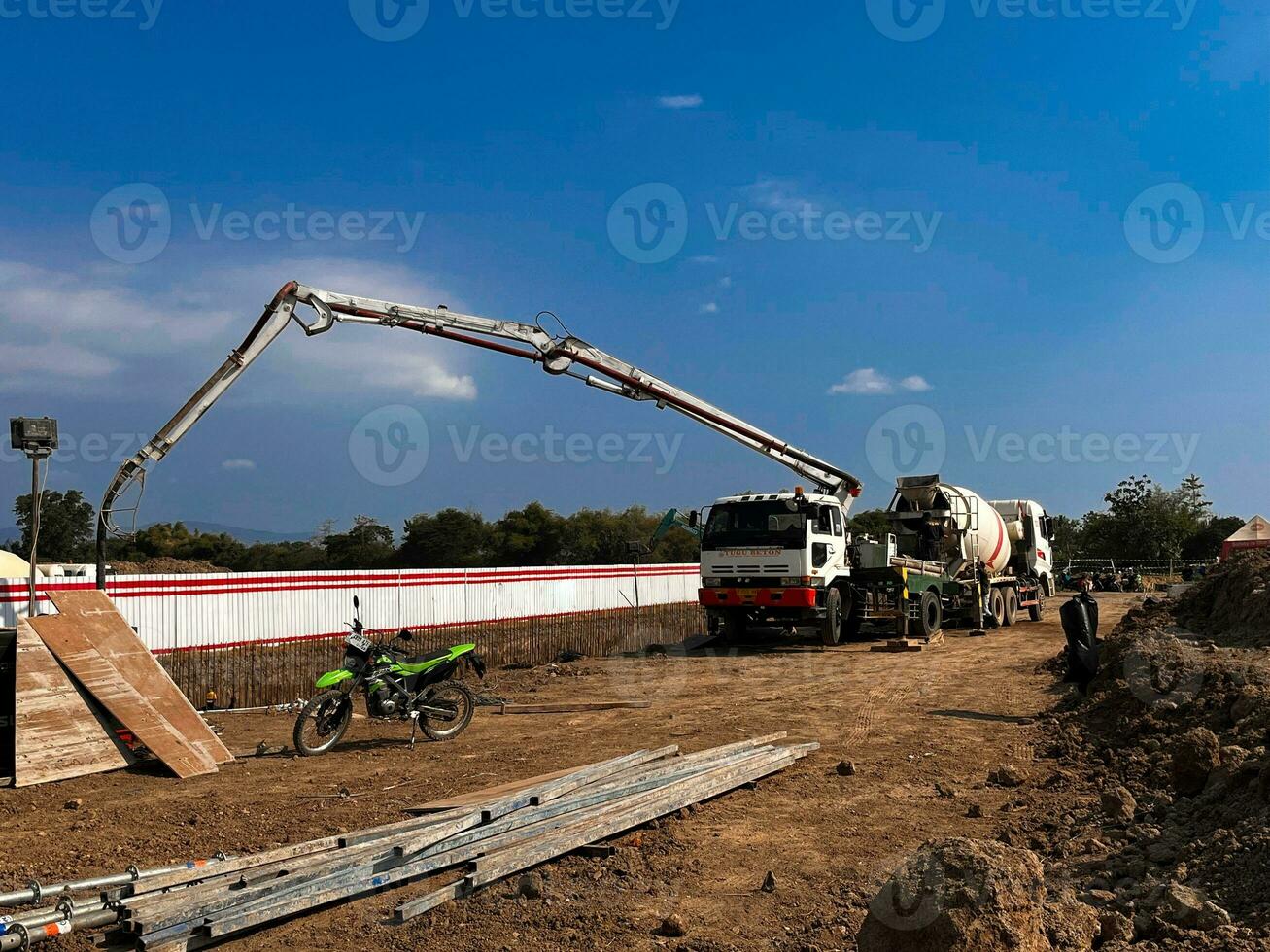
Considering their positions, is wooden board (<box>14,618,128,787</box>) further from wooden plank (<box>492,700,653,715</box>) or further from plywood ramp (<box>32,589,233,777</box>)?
wooden plank (<box>492,700,653,715</box>)

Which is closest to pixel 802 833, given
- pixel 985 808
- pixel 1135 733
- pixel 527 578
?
pixel 985 808

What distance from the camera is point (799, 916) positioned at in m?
5.09

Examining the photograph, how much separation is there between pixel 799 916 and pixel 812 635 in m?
17.2

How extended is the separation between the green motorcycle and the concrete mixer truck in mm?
11286

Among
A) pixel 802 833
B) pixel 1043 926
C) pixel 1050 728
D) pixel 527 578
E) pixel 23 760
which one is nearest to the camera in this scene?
pixel 1043 926

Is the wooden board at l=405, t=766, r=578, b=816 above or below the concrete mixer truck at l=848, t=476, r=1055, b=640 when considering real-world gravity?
below

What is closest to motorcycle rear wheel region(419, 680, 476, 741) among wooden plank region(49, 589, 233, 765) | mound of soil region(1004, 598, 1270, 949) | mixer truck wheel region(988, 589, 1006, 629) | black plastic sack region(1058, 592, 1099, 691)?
wooden plank region(49, 589, 233, 765)

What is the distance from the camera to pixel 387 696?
10.1 meters

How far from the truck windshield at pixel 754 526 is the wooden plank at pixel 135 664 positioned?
36.4ft

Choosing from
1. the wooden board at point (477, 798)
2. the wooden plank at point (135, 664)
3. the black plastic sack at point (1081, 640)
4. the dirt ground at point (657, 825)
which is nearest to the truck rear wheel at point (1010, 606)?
the dirt ground at point (657, 825)

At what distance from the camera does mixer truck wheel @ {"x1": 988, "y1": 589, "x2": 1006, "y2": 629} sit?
78.3 ft

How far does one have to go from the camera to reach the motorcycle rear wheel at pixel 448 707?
10.5 m

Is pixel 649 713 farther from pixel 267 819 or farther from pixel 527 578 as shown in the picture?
pixel 527 578

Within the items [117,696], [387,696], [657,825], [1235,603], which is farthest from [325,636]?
[1235,603]
